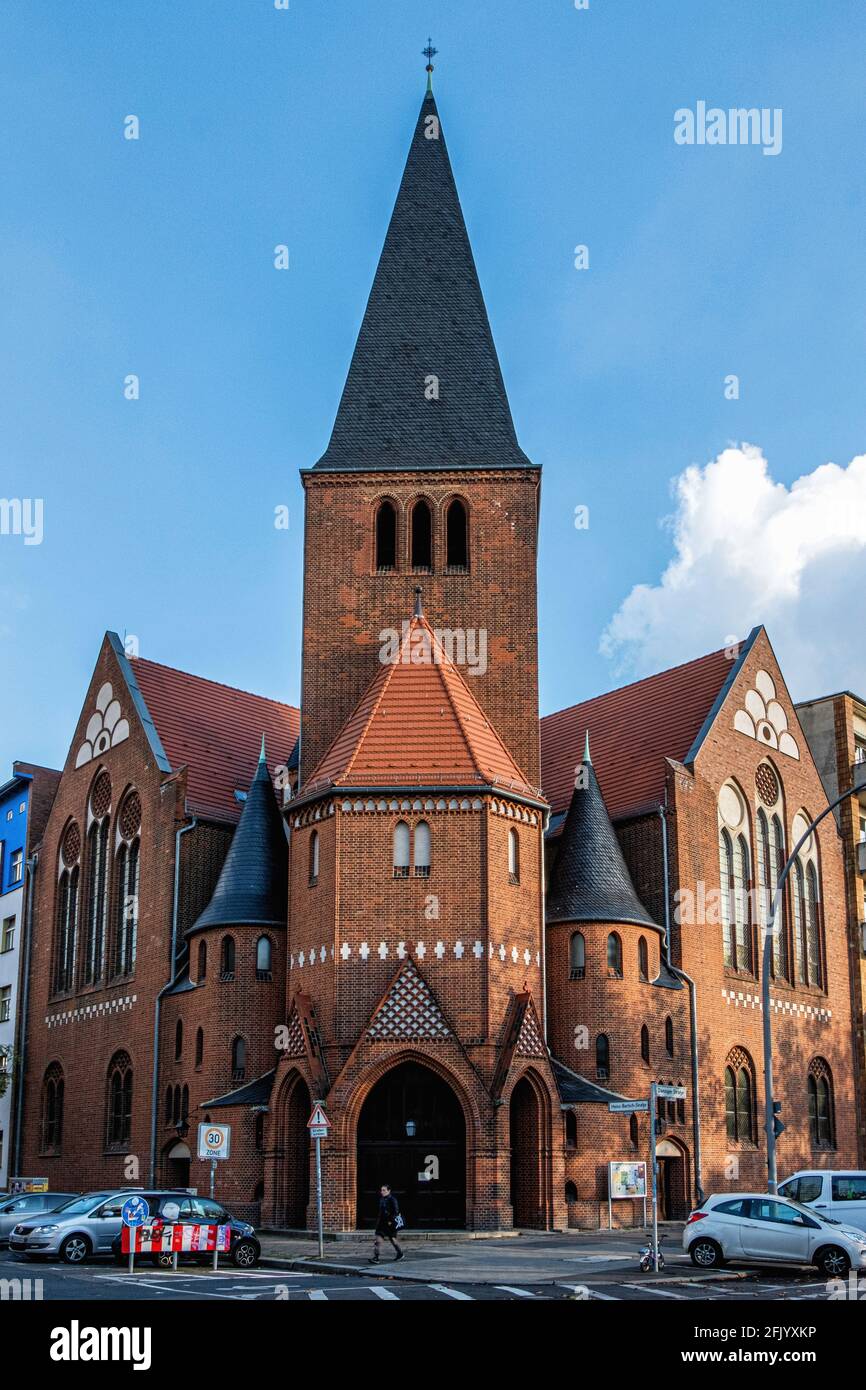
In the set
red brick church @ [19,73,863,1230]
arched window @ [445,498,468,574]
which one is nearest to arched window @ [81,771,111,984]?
red brick church @ [19,73,863,1230]

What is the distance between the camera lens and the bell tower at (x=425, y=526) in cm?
3903

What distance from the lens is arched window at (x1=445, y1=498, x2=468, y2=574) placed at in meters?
40.1

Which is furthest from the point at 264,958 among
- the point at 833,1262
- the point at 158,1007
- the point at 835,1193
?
the point at 833,1262

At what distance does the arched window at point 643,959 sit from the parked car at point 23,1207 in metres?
14.8

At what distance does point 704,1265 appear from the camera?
23.3 meters

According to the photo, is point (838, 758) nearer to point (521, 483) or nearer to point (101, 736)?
point (521, 483)

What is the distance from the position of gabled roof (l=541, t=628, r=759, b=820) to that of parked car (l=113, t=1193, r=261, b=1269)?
1939 centimetres

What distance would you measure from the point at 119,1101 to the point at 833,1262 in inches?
970

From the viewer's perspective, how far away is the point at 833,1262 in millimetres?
21859

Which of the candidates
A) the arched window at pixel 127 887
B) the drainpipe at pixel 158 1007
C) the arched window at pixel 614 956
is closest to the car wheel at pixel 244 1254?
the arched window at pixel 614 956

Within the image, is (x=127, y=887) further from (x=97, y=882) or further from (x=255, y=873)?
(x=255, y=873)

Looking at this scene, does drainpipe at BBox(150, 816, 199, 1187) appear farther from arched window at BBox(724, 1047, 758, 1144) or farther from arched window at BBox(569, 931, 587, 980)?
arched window at BBox(724, 1047, 758, 1144)

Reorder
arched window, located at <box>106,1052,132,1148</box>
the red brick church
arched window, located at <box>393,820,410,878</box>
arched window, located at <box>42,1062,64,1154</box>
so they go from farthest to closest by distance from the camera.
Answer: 1. arched window, located at <box>42,1062,64,1154</box>
2. arched window, located at <box>106,1052,132,1148</box>
3. arched window, located at <box>393,820,410,878</box>
4. the red brick church
